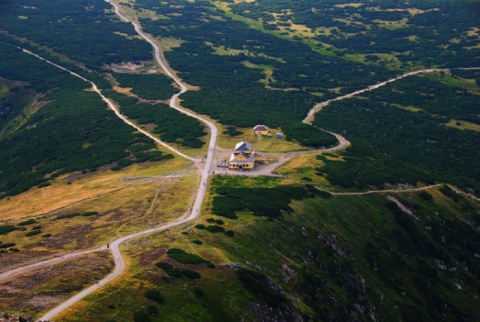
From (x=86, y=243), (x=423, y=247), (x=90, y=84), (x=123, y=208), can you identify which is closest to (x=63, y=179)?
(x=123, y=208)

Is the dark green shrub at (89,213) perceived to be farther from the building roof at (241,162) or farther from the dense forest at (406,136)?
the dense forest at (406,136)

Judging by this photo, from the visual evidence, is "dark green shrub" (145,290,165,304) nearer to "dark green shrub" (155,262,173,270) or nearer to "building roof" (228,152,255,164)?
"dark green shrub" (155,262,173,270)

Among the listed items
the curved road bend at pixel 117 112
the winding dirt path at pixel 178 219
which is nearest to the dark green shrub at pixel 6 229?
the winding dirt path at pixel 178 219

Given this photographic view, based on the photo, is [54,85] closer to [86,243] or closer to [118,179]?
[118,179]

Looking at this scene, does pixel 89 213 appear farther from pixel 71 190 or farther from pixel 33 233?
pixel 71 190

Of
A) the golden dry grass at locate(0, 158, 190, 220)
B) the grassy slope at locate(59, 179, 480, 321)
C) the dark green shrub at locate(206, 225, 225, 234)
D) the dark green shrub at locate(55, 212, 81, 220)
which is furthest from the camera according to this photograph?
the golden dry grass at locate(0, 158, 190, 220)

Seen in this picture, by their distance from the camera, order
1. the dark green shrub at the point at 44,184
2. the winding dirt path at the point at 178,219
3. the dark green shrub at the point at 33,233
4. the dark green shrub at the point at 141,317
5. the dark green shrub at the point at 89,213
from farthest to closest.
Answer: the dark green shrub at the point at 44,184 → the dark green shrub at the point at 89,213 → the dark green shrub at the point at 33,233 → the winding dirt path at the point at 178,219 → the dark green shrub at the point at 141,317

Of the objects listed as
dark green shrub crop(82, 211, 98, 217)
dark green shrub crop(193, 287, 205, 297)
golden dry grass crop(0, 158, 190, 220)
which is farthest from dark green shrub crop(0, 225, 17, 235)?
dark green shrub crop(193, 287, 205, 297)

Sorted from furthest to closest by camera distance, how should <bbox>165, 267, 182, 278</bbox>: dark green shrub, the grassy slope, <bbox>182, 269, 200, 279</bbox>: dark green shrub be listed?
<bbox>182, 269, 200, 279</bbox>: dark green shrub → <bbox>165, 267, 182, 278</bbox>: dark green shrub → the grassy slope

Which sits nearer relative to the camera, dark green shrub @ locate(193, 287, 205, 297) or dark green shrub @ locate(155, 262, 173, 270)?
dark green shrub @ locate(193, 287, 205, 297)
